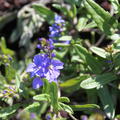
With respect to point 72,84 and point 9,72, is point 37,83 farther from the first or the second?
point 9,72

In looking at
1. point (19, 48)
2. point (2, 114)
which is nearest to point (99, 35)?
point (19, 48)

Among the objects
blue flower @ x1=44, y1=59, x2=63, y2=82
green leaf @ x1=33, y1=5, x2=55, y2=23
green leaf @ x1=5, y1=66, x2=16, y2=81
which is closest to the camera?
blue flower @ x1=44, y1=59, x2=63, y2=82

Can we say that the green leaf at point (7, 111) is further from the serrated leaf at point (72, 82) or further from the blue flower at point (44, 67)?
the serrated leaf at point (72, 82)

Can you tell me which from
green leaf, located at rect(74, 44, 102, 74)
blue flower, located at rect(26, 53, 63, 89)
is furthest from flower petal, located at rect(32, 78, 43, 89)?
green leaf, located at rect(74, 44, 102, 74)

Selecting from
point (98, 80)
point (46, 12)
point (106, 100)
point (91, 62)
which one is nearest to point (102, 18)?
point (91, 62)

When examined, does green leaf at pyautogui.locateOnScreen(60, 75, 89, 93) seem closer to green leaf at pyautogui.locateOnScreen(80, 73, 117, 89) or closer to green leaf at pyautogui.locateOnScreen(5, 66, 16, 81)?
green leaf at pyautogui.locateOnScreen(80, 73, 117, 89)

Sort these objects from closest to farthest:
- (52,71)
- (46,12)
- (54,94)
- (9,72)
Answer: (54,94), (52,71), (9,72), (46,12)

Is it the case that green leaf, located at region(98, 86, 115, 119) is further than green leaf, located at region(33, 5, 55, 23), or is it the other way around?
green leaf, located at region(33, 5, 55, 23)
